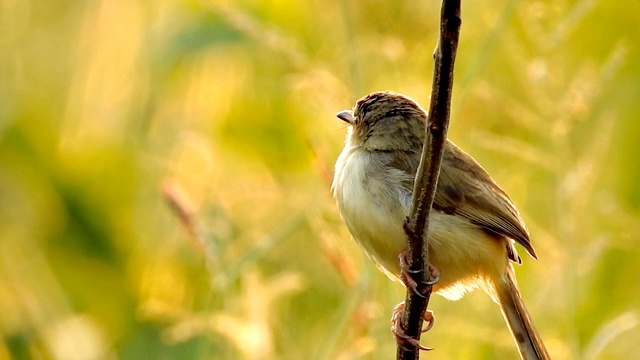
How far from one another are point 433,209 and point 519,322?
0.65 metres

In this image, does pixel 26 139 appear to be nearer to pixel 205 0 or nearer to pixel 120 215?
pixel 120 215

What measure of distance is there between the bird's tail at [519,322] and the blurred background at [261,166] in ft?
1.21

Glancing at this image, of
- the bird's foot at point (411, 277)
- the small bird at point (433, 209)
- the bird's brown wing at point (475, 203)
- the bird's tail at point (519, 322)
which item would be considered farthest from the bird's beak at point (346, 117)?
the bird's foot at point (411, 277)

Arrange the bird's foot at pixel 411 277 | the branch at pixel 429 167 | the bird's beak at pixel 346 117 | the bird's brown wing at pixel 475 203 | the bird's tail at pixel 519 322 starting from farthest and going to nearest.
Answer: the bird's beak at pixel 346 117 → the bird's tail at pixel 519 322 → the bird's brown wing at pixel 475 203 → the bird's foot at pixel 411 277 → the branch at pixel 429 167

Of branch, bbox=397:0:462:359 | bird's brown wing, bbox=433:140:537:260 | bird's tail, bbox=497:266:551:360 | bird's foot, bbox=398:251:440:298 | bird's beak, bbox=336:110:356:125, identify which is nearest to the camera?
branch, bbox=397:0:462:359

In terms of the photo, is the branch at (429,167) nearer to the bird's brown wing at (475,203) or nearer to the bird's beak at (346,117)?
the bird's brown wing at (475,203)

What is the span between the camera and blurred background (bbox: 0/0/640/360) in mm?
5332

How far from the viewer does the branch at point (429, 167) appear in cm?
305

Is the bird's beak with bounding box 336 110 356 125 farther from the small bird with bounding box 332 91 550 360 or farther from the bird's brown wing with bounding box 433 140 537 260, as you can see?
the bird's brown wing with bounding box 433 140 537 260

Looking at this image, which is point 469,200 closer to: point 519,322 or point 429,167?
point 519,322

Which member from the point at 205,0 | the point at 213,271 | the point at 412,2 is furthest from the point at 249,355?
the point at 412,2

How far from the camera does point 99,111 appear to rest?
7.45m

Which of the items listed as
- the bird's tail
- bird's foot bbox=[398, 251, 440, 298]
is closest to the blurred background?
the bird's tail

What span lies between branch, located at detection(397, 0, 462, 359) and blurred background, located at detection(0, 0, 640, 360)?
123 cm
